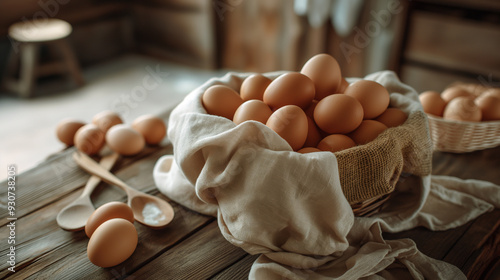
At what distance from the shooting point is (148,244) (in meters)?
0.72

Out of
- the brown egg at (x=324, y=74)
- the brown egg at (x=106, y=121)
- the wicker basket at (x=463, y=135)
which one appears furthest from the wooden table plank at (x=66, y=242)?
the wicker basket at (x=463, y=135)

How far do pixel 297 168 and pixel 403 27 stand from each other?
154 cm

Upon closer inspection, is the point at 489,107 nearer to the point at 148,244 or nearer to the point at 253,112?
the point at 253,112

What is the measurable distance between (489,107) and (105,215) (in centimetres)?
91

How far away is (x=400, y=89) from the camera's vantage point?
2.85 ft

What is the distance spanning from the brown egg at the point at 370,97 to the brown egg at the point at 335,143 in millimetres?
90

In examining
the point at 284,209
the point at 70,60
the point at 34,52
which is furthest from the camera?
the point at 70,60

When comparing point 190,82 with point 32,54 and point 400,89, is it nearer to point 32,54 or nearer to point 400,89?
point 32,54

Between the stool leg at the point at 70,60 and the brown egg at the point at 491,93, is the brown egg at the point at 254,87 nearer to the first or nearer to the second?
the brown egg at the point at 491,93

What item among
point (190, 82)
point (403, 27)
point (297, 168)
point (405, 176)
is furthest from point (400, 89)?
point (190, 82)

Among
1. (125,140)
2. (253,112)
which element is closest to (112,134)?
(125,140)

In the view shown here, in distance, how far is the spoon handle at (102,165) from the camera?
85 centimetres

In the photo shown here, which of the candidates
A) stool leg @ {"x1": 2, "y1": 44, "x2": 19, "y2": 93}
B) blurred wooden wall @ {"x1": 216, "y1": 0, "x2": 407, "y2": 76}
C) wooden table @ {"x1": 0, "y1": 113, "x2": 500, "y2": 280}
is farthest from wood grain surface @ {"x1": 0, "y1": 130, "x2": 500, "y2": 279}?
stool leg @ {"x1": 2, "y1": 44, "x2": 19, "y2": 93}

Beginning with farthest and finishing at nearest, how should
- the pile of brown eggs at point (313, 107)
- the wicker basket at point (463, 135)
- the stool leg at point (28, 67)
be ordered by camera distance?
the stool leg at point (28, 67) < the wicker basket at point (463, 135) < the pile of brown eggs at point (313, 107)
